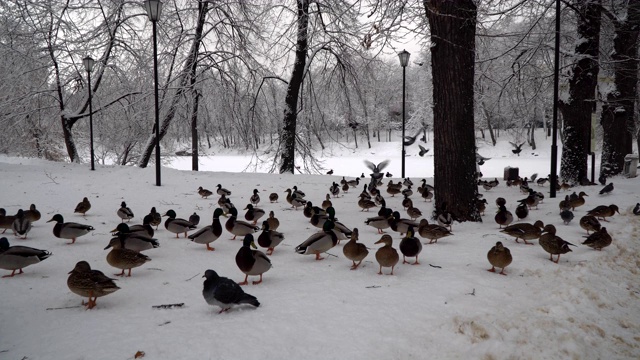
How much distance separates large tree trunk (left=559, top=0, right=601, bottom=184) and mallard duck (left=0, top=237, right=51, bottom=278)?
13.2 m

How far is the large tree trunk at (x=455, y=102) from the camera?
296 inches

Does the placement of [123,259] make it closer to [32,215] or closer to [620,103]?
[32,215]

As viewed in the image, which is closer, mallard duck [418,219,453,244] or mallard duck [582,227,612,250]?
mallard duck [582,227,612,250]

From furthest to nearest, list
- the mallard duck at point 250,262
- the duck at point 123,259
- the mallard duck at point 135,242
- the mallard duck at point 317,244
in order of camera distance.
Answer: the mallard duck at point 317,244 → the mallard duck at point 135,242 → the duck at point 123,259 → the mallard duck at point 250,262

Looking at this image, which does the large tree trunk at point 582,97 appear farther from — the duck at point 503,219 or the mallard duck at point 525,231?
the mallard duck at point 525,231

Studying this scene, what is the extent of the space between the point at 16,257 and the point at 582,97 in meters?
13.7

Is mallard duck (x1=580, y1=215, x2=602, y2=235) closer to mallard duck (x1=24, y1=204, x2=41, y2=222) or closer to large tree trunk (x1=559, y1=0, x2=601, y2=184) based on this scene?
large tree trunk (x1=559, y1=0, x2=601, y2=184)

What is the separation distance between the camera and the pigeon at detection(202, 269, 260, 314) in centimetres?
350

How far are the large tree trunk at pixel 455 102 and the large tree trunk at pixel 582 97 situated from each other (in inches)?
244

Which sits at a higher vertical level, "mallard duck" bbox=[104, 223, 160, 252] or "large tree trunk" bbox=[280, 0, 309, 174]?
"large tree trunk" bbox=[280, 0, 309, 174]

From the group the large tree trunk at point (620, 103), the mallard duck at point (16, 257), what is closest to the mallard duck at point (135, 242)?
the mallard duck at point (16, 257)

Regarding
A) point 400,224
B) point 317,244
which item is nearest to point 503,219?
point 400,224

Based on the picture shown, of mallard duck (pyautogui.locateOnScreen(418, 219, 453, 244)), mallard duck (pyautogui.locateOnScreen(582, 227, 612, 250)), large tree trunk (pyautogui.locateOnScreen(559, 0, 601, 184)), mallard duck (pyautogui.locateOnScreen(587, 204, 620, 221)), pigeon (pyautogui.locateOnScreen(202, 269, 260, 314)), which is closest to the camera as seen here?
pigeon (pyautogui.locateOnScreen(202, 269, 260, 314))

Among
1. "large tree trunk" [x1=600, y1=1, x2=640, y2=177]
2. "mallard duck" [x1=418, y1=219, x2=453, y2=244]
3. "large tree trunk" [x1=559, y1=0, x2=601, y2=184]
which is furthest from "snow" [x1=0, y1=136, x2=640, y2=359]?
"large tree trunk" [x1=600, y1=1, x2=640, y2=177]
